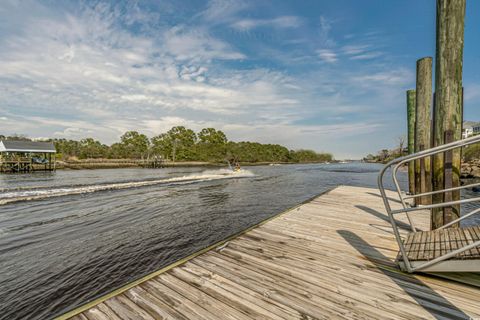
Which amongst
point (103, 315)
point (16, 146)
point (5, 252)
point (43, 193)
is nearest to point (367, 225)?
point (103, 315)

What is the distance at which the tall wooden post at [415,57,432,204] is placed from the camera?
591 cm

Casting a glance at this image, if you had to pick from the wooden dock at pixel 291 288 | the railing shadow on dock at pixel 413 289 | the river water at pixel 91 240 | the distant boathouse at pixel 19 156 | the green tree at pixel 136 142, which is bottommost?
the river water at pixel 91 240

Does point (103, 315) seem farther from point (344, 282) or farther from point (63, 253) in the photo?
point (63, 253)

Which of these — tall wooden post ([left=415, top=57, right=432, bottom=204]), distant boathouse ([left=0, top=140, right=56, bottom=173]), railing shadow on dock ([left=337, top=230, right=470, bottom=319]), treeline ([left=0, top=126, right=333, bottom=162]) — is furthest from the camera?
treeline ([left=0, top=126, right=333, bottom=162])

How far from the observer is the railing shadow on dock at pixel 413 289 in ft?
6.36

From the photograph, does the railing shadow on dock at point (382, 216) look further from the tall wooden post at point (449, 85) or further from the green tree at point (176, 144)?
the green tree at point (176, 144)

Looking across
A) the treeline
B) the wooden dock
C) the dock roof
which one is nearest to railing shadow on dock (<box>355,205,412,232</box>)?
the wooden dock

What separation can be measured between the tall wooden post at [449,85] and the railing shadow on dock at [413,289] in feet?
5.15

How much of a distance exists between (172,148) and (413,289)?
3386 inches

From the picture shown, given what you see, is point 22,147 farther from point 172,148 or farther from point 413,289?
point 413,289

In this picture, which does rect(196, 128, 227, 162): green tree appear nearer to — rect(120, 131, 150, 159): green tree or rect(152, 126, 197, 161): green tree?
rect(152, 126, 197, 161): green tree

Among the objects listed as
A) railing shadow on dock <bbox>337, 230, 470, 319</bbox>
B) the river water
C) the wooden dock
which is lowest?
the river water

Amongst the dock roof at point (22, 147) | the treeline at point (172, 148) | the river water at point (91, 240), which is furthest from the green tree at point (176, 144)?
the river water at point (91, 240)

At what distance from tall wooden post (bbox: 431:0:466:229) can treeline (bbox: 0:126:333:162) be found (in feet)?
233
